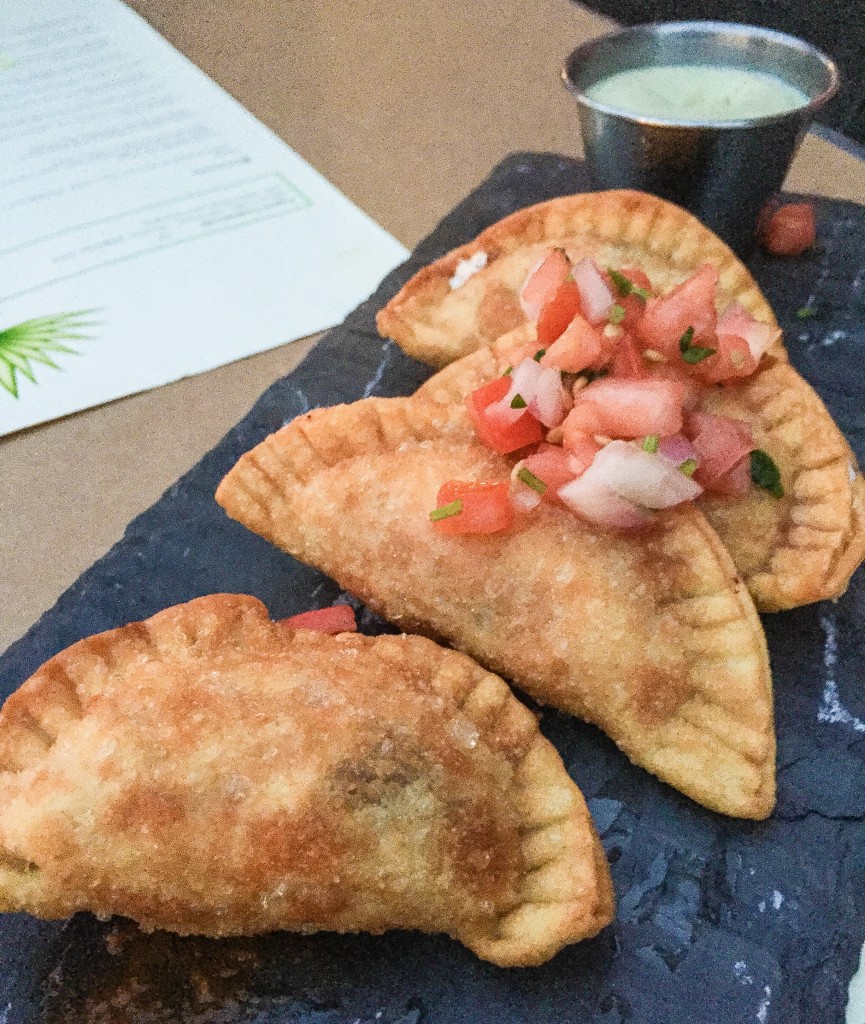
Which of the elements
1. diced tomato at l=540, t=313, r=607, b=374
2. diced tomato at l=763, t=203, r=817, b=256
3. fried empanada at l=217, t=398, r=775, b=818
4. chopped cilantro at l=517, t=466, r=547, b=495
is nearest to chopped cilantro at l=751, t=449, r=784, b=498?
fried empanada at l=217, t=398, r=775, b=818

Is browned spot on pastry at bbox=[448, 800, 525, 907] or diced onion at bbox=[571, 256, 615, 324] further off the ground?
diced onion at bbox=[571, 256, 615, 324]

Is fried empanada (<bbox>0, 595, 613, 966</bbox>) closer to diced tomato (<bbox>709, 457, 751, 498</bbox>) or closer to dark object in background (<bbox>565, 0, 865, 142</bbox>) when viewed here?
diced tomato (<bbox>709, 457, 751, 498</bbox>)

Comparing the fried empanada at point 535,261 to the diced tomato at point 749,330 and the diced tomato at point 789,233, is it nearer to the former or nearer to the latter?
the diced tomato at point 749,330

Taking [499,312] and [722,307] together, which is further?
[499,312]

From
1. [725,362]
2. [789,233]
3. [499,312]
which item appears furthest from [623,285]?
[789,233]

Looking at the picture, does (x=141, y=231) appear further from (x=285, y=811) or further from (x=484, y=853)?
(x=484, y=853)

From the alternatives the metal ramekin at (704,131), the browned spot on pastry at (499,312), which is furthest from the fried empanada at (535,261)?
the metal ramekin at (704,131)

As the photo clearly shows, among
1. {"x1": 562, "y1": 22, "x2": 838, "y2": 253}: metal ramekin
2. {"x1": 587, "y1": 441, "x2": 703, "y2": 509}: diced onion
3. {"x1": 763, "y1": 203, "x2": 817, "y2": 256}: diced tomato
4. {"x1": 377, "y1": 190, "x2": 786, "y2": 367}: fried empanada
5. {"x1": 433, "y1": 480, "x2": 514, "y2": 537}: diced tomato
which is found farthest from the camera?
{"x1": 763, "y1": 203, "x2": 817, "y2": 256}: diced tomato
